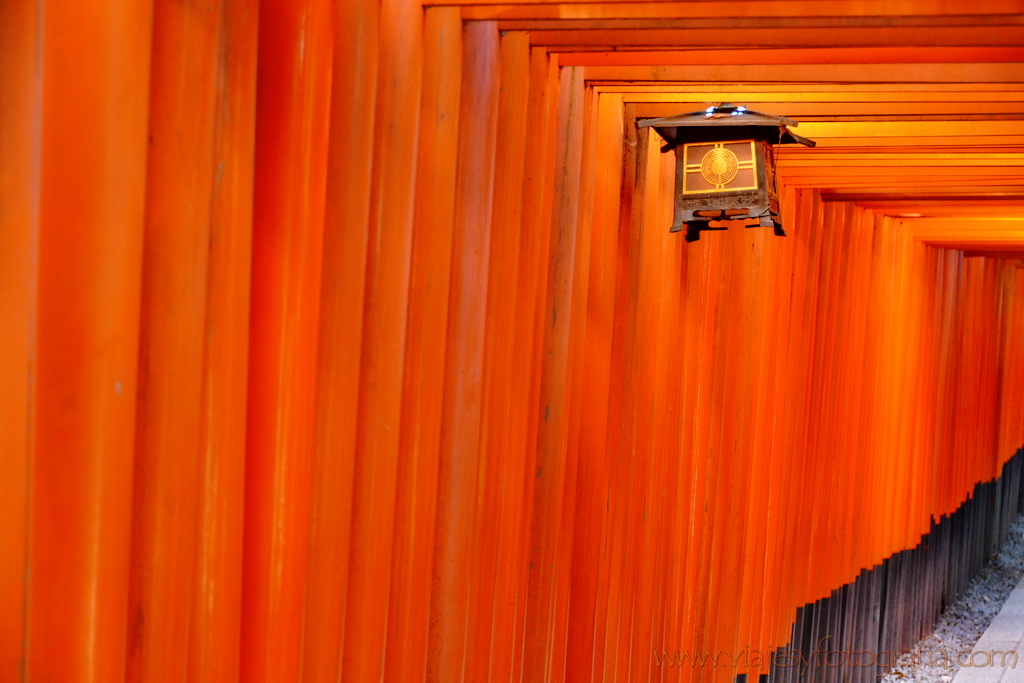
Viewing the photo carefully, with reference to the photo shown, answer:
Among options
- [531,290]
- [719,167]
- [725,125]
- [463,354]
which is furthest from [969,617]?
[463,354]

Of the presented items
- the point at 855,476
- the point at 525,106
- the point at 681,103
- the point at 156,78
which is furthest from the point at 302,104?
the point at 855,476

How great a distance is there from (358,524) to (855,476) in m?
6.72

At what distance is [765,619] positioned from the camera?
6816 mm

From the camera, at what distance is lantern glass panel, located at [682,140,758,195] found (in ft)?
14.4

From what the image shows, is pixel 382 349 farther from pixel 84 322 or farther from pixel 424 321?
pixel 84 322

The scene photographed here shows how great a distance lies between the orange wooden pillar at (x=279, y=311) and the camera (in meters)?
2.14

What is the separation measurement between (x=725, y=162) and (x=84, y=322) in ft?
11.2

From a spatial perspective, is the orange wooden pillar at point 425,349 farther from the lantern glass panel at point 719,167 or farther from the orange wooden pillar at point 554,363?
the lantern glass panel at point 719,167

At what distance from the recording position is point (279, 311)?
7.07 feet

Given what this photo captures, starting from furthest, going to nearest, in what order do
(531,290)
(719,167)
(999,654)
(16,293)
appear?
(999,654) → (719,167) → (531,290) → (16,293)

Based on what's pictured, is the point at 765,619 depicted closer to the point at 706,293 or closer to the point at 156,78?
the point at 706,293

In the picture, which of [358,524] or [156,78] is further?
[358,524]

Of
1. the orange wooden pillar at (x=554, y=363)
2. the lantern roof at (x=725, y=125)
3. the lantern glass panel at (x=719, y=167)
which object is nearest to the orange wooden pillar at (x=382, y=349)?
the orange wooden pillar at (x=554, y=363)

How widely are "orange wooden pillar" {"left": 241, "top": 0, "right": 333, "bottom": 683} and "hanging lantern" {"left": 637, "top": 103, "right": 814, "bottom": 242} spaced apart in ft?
8.23
